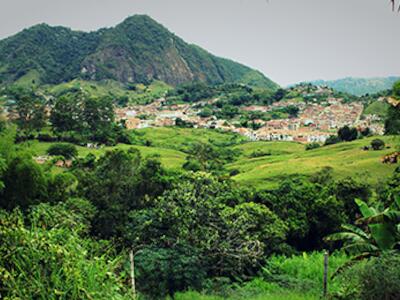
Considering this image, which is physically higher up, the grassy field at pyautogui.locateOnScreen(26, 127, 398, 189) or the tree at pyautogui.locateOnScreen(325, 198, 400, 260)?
the tree at pyautogui.locateOnScreen(325, 198, 400, 260)

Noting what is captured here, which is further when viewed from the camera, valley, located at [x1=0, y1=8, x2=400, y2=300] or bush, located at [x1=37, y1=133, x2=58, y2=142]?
bush, located at [x1=37, y1=133, x2=58, y2=142]

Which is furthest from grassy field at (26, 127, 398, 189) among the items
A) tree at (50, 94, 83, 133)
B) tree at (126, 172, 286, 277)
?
tree at (126, 172, 286, 277)

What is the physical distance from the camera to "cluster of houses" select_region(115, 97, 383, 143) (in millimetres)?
72731

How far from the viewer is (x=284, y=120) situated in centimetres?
9050

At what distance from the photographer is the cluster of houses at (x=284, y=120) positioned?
7273cm

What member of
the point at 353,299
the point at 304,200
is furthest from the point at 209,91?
Result: the point at 353,299

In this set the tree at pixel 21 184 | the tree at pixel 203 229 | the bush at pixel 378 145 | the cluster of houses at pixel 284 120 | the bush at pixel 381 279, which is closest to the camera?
the bush at pixel 381 279

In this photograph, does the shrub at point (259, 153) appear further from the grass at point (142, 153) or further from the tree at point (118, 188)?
the tree at point (118, 188)

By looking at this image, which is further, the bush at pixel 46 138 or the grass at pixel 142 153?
the bush at pixel 46 138

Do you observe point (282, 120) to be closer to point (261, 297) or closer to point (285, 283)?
point (285, 283)

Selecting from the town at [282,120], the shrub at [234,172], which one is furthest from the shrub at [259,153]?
the town at [282,120]

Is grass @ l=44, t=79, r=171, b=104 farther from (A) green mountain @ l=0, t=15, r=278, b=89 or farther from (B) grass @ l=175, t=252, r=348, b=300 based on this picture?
(B) grass @ l=175, t=252, r=348, b=300

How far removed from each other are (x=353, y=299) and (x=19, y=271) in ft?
20.3

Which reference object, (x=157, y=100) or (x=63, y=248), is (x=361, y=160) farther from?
(x=157, y=100)
